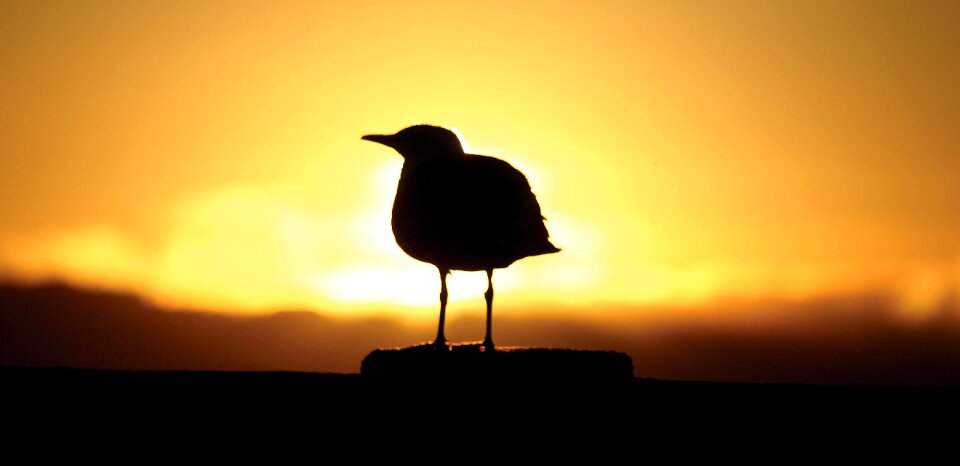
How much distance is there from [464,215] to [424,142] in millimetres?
910

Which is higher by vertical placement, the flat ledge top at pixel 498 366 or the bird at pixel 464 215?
the bird at pixel 464 215

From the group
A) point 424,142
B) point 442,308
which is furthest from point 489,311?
point 424,142

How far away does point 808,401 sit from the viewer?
23.9 feet

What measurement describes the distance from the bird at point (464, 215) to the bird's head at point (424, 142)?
61mm

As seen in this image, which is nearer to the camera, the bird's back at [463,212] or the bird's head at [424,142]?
the bird's back at [463,212]

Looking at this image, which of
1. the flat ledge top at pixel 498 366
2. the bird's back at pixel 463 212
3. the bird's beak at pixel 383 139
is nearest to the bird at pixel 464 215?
the bird's back at pixel 463 212

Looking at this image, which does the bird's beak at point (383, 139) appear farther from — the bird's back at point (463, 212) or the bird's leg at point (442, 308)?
the bird's leg at point (442, 308)

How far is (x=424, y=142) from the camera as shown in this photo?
1001 cm

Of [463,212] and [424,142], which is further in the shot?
[424,142]

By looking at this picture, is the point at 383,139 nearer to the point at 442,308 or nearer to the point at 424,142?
the point at 424,142

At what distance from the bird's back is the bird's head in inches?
8.9

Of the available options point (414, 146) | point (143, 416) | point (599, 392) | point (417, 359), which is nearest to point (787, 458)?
point (599, 392)

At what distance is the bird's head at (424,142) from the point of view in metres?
9.97

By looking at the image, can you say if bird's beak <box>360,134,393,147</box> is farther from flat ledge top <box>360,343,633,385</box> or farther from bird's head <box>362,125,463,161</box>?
flat ledge top <box>360,343,633,385</box>
